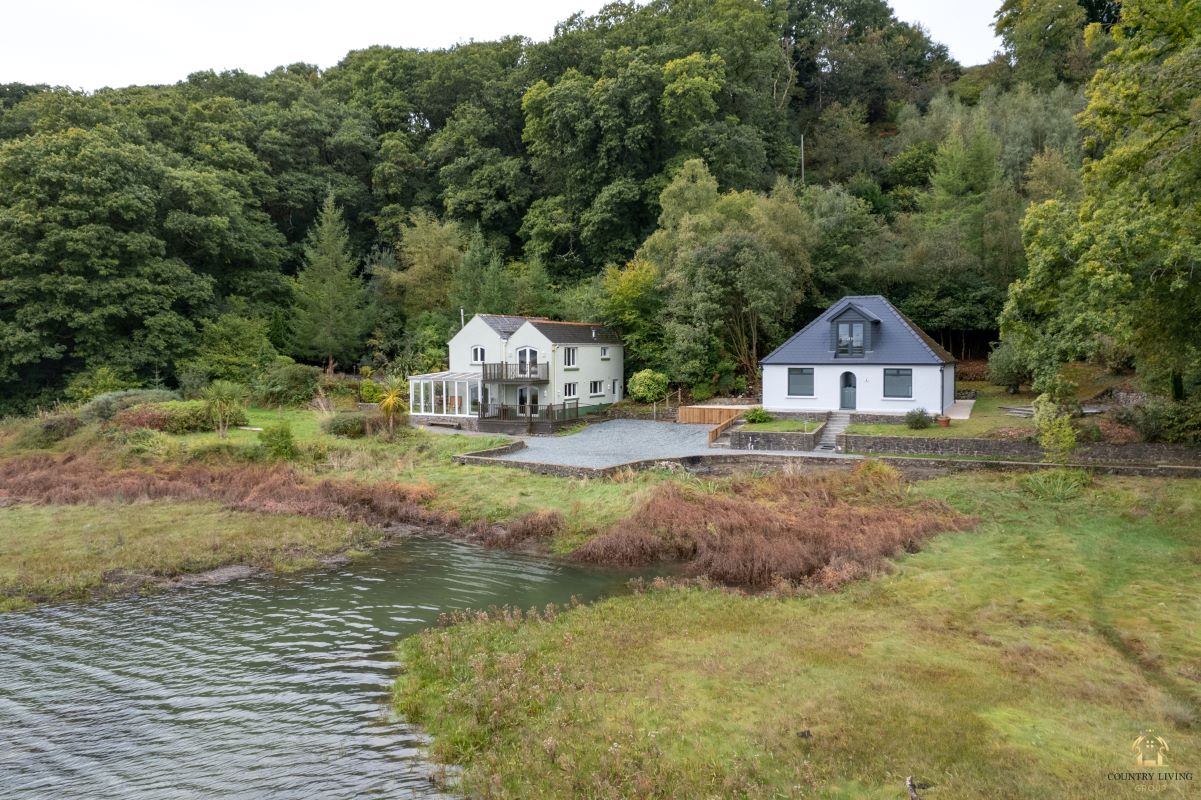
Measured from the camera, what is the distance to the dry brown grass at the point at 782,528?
46.3ft

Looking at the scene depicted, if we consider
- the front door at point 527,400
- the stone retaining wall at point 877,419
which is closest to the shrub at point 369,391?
the front door at point 527,400

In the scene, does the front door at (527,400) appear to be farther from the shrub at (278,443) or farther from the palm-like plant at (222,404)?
the palm-like plant at (222,404)

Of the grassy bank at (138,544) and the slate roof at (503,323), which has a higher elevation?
the slate roof at (503,323)

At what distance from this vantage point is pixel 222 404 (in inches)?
1152

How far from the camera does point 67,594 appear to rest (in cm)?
1350

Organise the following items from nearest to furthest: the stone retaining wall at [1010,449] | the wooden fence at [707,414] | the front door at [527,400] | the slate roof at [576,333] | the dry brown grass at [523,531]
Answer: the dry brown grass at [523,531] < the stone retaining wall at [1010,449] < the wooden fence at [707,414] < the front door at [527,400] < the slate roof at [576,333]

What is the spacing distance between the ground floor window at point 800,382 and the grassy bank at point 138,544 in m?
19.3

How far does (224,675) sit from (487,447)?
16.2 m

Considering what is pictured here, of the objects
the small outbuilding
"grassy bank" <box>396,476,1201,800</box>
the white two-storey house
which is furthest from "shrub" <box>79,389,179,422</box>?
the small outbuilding

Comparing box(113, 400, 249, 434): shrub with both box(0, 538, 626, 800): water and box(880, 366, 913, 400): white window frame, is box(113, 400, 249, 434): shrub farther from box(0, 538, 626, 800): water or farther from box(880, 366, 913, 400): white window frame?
box(880, 366, 913, 400): white window frame

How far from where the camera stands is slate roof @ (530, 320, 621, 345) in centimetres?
3341

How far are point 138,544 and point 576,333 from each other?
2205 centimetres

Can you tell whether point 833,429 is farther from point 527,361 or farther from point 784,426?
point 527,361

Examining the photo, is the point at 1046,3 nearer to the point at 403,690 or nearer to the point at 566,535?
the point at 566,535
